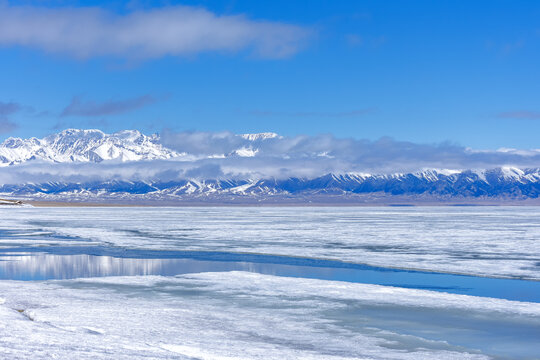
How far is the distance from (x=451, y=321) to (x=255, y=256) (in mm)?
15910

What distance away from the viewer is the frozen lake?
1116 cm

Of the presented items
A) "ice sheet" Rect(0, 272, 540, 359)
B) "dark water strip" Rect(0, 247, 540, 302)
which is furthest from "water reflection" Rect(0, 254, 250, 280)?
"ice sheet" Rect(0, 272, 540, 359)

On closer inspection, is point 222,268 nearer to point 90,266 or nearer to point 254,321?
point 90,266

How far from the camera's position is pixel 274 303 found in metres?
16.2

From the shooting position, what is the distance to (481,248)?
1238 inches

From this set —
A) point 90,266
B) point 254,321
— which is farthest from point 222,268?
point 254,321

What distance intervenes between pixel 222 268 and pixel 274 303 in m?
8.73

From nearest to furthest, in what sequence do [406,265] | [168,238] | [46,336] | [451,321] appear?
[46,336], [451,321], [406,265], [168,238]

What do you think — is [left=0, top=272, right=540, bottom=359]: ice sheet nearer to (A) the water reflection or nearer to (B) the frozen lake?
(B) the frozen lake

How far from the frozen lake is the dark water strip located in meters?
0.06

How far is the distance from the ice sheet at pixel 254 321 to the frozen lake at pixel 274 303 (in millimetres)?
31

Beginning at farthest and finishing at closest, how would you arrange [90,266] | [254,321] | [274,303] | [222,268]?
[90,266]
[222,268]
[274,303]
[254,321]

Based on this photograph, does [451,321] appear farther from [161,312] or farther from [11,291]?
[11,291]

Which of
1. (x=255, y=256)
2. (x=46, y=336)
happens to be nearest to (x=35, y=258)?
(x=255, y=256)
